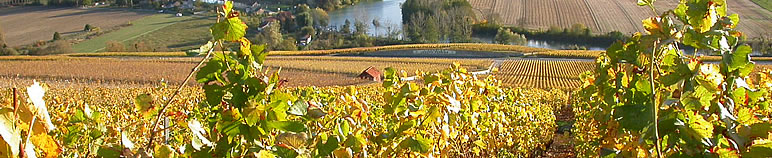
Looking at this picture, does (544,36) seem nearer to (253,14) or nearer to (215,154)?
(253,14)

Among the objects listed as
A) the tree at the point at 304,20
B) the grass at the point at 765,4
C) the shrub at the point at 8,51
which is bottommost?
the shrub at the point at 8,51

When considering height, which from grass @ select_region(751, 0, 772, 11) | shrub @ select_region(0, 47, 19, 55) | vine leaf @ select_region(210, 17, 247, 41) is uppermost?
grass @ select_region(751, 0, 772, 11)

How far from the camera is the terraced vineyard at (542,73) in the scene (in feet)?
82.8

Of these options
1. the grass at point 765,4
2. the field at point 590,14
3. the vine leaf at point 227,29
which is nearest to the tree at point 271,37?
the field at point 590,14

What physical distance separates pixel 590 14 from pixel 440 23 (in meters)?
11.9

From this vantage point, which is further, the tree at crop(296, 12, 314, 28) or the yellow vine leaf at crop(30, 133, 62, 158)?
the tree at crop(296, 12, 314, 28)

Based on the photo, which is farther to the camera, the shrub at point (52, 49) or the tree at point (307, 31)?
the tree at point (307, 31)

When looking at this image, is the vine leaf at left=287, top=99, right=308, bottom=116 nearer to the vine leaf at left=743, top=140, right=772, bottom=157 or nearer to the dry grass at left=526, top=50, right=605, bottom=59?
the vine leaf at left=743, top=140, right=772, bottom=157

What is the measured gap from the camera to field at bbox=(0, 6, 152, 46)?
5175cm

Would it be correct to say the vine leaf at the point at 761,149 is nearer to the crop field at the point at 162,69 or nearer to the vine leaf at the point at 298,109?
the vine leaf at the point at 298,109

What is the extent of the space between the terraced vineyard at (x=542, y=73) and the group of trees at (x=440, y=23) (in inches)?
712

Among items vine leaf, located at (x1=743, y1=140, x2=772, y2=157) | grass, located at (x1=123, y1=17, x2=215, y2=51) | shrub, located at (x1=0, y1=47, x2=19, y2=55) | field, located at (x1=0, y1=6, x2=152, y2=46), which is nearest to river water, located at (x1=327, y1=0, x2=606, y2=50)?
grass, located at (x1=123, y1=17, x2=215, y2=51)

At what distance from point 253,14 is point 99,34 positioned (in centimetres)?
1568

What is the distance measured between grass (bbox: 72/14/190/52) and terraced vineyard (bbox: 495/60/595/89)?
1195 inches
